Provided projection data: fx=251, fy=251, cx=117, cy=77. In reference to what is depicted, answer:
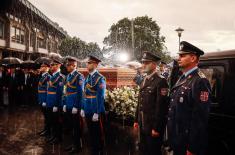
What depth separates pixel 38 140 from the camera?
709 cm

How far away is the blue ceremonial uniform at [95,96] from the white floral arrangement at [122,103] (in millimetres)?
408

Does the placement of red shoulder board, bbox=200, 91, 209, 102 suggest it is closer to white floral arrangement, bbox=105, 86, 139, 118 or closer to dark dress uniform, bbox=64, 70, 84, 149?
white floral arrangement, bbox=105, 86, 139, 118

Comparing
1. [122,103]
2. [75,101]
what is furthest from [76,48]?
[122,103]

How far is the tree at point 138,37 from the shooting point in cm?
5075

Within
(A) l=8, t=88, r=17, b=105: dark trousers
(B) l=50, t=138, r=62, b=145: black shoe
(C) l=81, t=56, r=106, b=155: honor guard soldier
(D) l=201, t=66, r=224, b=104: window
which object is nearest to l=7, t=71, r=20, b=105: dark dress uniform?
(A) l=8, t=88, r=17, b=105: dark trousers

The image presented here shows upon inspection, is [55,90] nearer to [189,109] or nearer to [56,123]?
[56,123]

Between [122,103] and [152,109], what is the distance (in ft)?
5.43

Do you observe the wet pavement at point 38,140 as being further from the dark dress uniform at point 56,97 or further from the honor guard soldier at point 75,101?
the dark dress uniform at point 56,97

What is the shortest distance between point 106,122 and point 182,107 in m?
2.96

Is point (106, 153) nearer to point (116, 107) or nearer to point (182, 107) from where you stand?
point (116, 107)

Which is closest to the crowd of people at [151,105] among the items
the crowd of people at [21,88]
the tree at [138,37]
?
the crowd of people at [21,88]

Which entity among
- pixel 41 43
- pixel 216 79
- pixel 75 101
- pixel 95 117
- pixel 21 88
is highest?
pixel 41 43

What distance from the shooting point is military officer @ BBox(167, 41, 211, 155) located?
2.81 m

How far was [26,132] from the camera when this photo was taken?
796 cm
